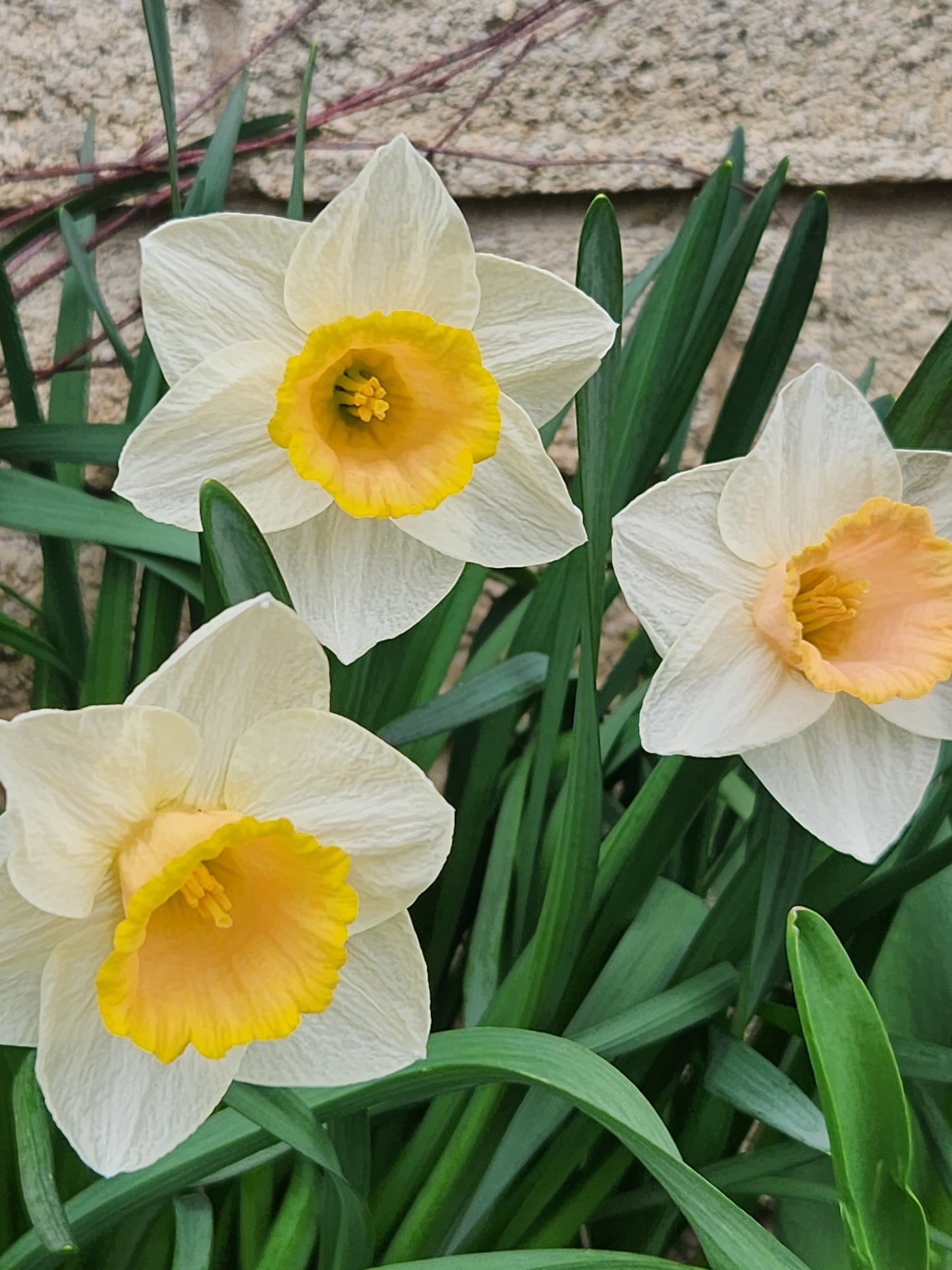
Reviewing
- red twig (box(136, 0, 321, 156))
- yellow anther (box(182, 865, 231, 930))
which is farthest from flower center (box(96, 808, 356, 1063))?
red twig (box(136, 0, 321, 156))

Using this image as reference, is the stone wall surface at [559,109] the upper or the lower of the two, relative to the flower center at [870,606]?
upper

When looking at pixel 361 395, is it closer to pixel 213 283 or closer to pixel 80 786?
pixel 213 283

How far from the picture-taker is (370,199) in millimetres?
418

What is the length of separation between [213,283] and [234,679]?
0.18 meters

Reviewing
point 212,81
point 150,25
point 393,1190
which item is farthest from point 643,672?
point 212,81

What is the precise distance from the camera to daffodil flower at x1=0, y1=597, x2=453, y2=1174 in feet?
1.14

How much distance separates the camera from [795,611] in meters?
0.48

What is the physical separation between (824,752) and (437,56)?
872 millimetres

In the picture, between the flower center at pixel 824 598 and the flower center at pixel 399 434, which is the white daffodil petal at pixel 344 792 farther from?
the flower center at pixel 824 598

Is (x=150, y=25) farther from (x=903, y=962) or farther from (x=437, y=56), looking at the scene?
(x=903, y=962)

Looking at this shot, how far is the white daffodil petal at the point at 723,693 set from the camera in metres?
0.43

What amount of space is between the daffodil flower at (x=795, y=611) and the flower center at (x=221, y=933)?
6.4 inches

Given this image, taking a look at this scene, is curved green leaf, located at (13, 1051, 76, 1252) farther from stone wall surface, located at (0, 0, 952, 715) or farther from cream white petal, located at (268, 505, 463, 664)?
stone wall surface, located at (0, 0, 952, 715)

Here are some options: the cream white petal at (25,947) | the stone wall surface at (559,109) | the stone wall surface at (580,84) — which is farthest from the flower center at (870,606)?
the stone wall surface at (580,84)
